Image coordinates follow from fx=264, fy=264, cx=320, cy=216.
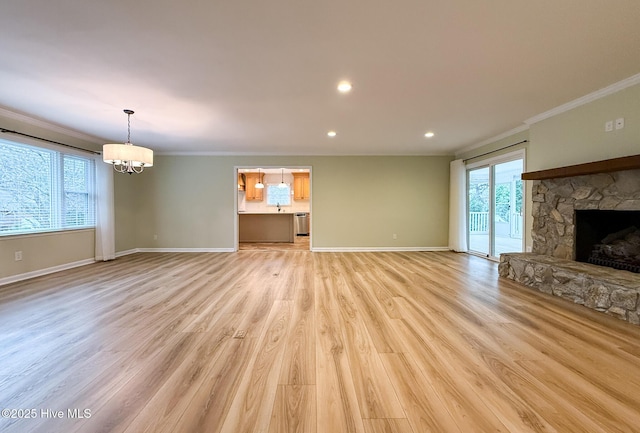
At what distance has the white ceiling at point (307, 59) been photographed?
183 cm

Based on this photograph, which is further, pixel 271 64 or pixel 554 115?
pixel 554 115

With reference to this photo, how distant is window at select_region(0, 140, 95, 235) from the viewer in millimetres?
3773

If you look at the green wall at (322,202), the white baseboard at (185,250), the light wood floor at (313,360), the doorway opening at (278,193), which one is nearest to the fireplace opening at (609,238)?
the light wood floor at (313,360)

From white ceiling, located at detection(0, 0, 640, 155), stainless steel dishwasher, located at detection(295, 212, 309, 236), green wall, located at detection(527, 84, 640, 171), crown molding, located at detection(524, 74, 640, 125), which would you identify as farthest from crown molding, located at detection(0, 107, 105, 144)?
green wall, located at detection(527, 84, 640, 171)

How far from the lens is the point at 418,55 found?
91.8 inches

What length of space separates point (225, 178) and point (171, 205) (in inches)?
57.7

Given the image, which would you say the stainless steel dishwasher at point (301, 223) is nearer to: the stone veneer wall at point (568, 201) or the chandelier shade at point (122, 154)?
the chandelier shade at point (122, 154)

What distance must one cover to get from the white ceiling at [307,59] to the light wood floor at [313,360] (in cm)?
238

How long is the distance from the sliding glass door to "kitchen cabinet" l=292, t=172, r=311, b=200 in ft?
18.5

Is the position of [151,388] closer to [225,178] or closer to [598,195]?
[598,195]

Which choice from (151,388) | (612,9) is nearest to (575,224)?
(612,9)

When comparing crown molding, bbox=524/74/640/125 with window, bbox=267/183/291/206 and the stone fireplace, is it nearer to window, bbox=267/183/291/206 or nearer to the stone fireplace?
the stone fireplace

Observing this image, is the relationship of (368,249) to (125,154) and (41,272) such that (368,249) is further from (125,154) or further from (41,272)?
(41,272)

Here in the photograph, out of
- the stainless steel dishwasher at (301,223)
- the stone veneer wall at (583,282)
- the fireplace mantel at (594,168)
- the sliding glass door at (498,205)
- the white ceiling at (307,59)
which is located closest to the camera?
the white ceiling at (307,59)
